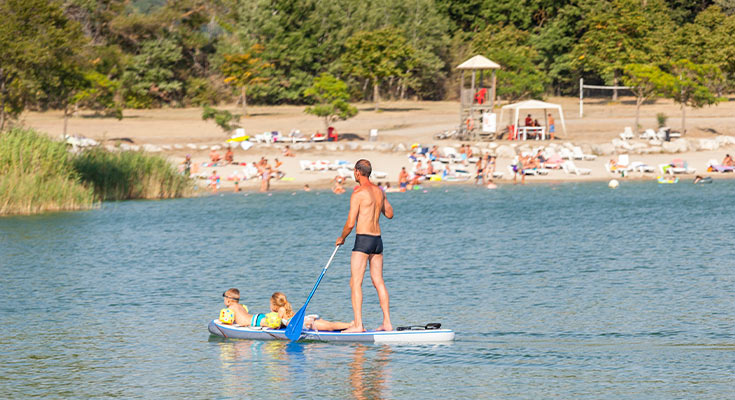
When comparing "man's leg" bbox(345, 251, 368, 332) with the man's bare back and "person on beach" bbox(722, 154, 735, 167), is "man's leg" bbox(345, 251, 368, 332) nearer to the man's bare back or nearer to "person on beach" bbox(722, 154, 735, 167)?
the man's bare back

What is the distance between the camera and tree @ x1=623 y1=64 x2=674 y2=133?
58.5 metres

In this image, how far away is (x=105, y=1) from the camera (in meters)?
74.9

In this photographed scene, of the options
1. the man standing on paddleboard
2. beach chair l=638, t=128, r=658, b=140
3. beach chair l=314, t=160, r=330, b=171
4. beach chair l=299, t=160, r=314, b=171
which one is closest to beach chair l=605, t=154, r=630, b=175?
beach chair l=638, t=128, r=658, b=140

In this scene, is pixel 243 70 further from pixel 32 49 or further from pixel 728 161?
pixel 728 161

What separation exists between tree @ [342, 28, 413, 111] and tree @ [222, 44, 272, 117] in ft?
18.5

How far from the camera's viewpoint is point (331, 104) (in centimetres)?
5944

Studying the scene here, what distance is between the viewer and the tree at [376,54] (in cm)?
6906

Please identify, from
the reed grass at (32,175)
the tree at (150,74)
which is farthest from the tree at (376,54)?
the reed grass at (32,175)

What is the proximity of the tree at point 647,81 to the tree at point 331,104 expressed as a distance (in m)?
15.7

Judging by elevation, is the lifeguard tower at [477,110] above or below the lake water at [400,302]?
above

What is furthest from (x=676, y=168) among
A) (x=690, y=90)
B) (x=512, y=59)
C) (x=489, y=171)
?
(x=512, y=59)

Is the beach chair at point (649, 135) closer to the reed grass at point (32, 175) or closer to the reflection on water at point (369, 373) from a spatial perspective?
the reed grass at point (32, 175)

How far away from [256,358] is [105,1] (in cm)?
6454

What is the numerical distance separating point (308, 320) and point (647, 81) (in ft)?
169
